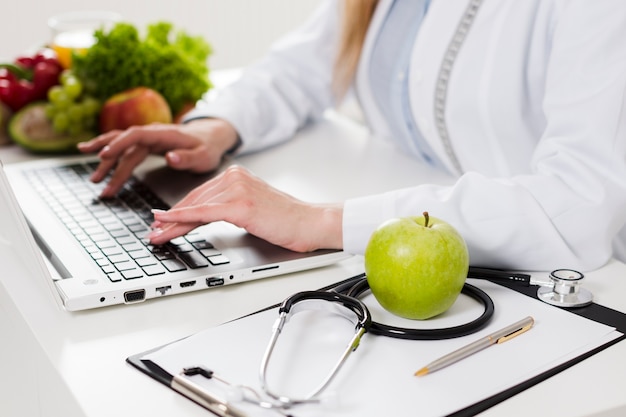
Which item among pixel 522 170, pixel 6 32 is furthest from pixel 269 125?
pixel 6 32

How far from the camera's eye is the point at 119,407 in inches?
28.8

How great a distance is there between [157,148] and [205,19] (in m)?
2.32

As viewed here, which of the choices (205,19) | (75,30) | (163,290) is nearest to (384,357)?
(163,290)

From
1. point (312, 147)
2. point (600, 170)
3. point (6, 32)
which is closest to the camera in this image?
point (600, 170)

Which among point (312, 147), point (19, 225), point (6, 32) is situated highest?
point (19, 225)

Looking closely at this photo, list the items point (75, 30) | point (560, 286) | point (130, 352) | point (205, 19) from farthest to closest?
point (205, 19)
point (75, 30)
point (560, 286)
point (130, 352)

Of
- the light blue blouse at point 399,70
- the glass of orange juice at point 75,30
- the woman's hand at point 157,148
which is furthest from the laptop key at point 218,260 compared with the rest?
the glass of orange juice at point 75,30

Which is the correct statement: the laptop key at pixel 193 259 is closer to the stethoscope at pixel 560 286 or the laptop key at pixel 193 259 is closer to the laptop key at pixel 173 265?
the laptop key at pixel 173 265

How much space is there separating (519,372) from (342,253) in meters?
0.32

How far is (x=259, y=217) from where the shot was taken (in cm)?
105

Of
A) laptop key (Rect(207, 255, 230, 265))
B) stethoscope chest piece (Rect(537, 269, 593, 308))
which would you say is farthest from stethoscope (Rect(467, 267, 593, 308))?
laptop key (Rect(207, 255, 230, 265))

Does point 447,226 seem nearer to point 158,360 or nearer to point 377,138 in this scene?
point 158,360

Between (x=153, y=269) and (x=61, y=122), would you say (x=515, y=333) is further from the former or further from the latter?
(x=61, y=122)

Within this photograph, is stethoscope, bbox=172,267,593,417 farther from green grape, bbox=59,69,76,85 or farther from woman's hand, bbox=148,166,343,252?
green grape, bbox=59,69,76,85
